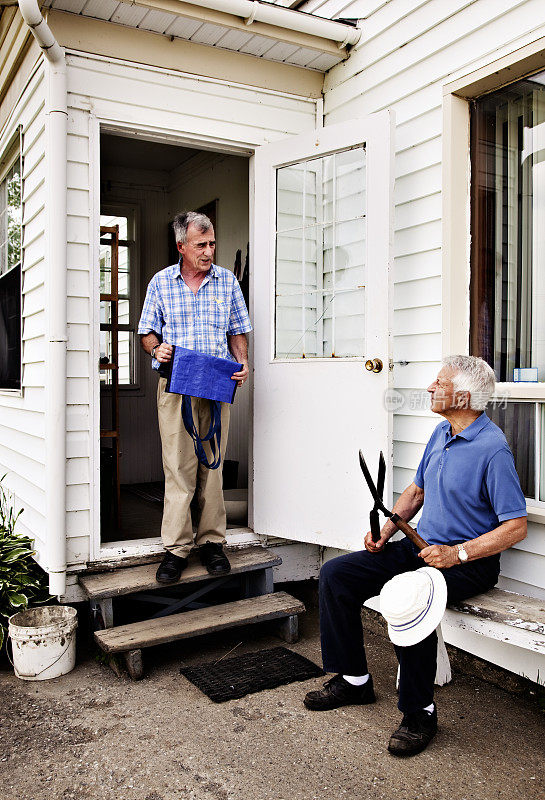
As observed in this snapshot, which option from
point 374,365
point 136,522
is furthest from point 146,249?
point 374,365

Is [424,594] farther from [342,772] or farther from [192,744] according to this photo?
[192,744]

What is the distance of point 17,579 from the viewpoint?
3332 millimetres

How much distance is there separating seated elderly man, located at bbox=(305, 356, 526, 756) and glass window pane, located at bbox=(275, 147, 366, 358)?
109 cm

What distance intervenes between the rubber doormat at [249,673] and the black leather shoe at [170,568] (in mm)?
403

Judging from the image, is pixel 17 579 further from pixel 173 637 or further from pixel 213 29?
pixel 213 29

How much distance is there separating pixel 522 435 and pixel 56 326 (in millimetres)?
2090

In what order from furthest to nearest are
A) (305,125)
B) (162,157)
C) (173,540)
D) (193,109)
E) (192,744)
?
(162,157), (305,125), (193,109), (173,540), (192,744)

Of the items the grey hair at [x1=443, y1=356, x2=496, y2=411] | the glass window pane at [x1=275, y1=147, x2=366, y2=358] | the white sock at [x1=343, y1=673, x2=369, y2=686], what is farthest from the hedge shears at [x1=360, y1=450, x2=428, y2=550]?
the glass window pane at [x1=275, y1=147, x2=366, y2=358]

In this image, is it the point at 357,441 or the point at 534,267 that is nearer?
the point at 534,267

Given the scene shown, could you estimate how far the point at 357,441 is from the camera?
11.4 feet

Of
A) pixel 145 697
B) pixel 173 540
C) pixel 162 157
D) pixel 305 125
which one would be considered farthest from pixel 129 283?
pixel 145 697

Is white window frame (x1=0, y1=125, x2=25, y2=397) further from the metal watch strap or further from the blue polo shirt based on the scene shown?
the metal watch strap

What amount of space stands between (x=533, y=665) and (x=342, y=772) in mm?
931

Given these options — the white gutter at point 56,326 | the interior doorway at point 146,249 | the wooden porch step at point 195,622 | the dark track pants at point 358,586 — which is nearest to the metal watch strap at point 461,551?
the dark track pants at point 358,586
